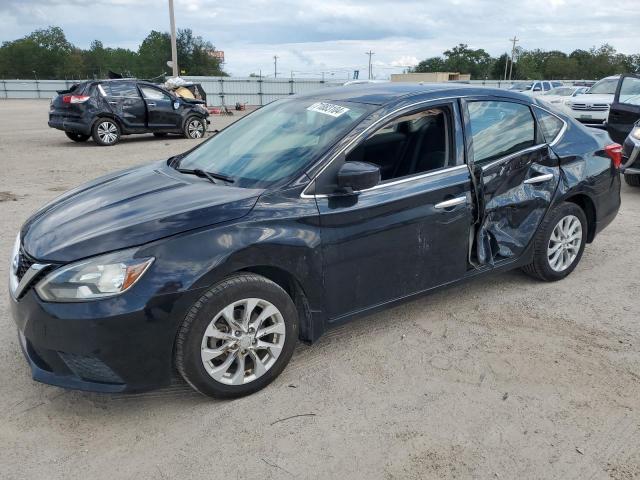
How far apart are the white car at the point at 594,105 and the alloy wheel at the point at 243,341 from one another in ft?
49.3

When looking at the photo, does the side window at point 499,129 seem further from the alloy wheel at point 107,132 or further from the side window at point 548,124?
the alloy wheel at point 107,132

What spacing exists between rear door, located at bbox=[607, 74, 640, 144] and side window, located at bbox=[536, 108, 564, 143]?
6366mm

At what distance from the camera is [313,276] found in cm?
319

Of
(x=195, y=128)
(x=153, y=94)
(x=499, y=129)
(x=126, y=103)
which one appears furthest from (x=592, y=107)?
(x=499, y=129)

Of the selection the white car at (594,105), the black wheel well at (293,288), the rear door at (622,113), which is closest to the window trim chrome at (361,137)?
the black wheel well at (293,288)

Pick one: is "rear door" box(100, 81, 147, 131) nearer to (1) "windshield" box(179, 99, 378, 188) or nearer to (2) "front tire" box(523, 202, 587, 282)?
(1) "windshield" box(179, 99, 378, 188)

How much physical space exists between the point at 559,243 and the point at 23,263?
12.9 feet

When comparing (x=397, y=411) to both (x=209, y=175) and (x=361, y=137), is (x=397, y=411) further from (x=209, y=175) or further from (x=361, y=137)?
(x=209, y=175)

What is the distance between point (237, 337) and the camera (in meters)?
2.98

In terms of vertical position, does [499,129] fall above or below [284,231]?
above

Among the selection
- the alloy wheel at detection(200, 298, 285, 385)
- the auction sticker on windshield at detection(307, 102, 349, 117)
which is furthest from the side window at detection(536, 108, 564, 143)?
the alloy wheel at detection(200, 298, 285, 385)

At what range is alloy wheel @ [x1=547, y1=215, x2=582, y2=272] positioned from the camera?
15.0ft

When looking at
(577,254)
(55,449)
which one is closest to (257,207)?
(55,449)

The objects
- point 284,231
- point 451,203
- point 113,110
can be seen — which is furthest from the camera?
point 113,110
